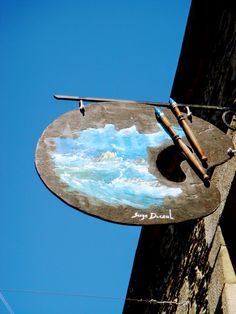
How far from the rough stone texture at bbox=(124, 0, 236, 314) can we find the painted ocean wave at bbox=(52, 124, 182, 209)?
3.49 ft

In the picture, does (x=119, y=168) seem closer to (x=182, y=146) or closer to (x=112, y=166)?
(x=112, y=166)

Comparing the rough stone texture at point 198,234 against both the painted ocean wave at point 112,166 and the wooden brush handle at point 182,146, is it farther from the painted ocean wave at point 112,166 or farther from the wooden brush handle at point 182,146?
the painted ocean wave at point 112,166

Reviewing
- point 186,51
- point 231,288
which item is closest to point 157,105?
point 231,288

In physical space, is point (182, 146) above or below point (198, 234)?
above

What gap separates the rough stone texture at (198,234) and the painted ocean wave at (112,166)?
1.06 metres

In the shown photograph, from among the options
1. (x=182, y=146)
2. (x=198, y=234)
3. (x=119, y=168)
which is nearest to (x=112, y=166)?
(x=119, y=168)

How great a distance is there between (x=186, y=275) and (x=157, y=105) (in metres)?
1.80

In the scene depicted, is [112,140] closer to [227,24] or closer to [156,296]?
[227,24]

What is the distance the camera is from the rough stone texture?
3.19m

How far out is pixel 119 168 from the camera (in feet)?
7.50

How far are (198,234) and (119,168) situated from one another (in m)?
1.72

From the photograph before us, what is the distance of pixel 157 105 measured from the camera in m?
2.81
